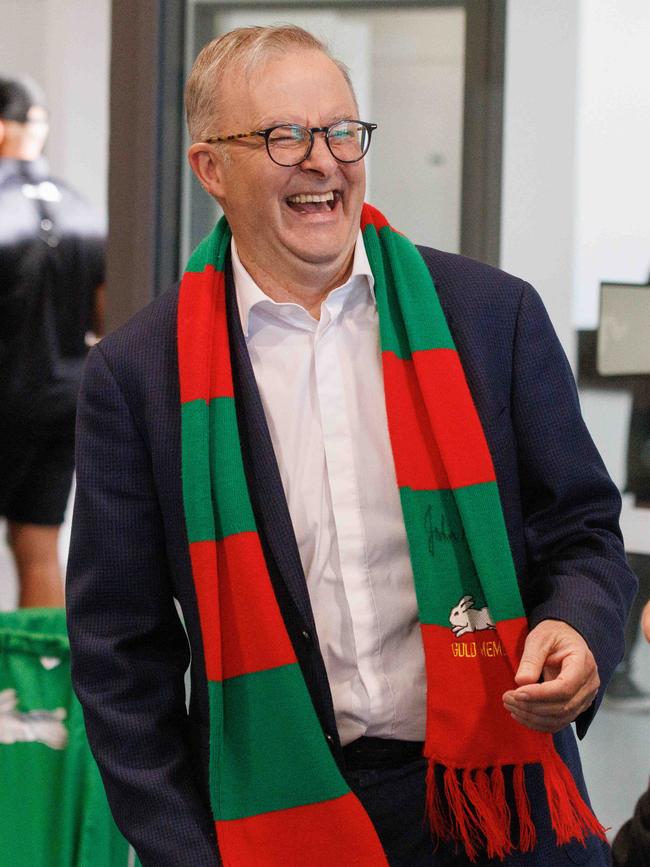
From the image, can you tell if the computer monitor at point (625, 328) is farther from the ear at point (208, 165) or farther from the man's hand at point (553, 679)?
the man's hand at point (553, 679)

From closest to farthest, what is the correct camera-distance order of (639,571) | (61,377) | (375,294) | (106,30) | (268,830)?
(268,830) < (375,294) < (639,571) < (106,30) < (61,377)

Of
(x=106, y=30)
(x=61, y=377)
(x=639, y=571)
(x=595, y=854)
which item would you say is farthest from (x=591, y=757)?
(x=106, y=30)

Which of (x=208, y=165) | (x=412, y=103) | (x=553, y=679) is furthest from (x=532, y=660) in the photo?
(x=412, y=103)

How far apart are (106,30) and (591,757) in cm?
280

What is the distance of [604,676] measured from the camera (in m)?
1.54

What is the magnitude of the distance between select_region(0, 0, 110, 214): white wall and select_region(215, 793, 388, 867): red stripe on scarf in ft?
9.91

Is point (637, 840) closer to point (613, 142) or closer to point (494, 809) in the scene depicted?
point (494, 809)

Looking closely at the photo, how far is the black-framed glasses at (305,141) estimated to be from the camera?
65.4 inches

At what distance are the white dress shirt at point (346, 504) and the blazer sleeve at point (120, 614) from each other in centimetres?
21

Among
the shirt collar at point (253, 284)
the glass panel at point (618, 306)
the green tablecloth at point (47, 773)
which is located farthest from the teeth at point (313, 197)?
the green tablecloth at point (47, 773)

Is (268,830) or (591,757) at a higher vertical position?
(268,830)

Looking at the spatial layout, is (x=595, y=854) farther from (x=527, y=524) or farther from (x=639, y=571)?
(x=639, y=571)

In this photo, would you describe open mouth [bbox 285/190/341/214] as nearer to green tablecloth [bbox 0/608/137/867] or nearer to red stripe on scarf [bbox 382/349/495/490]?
red stripe on scarf [bbox 382/349/495/490]
